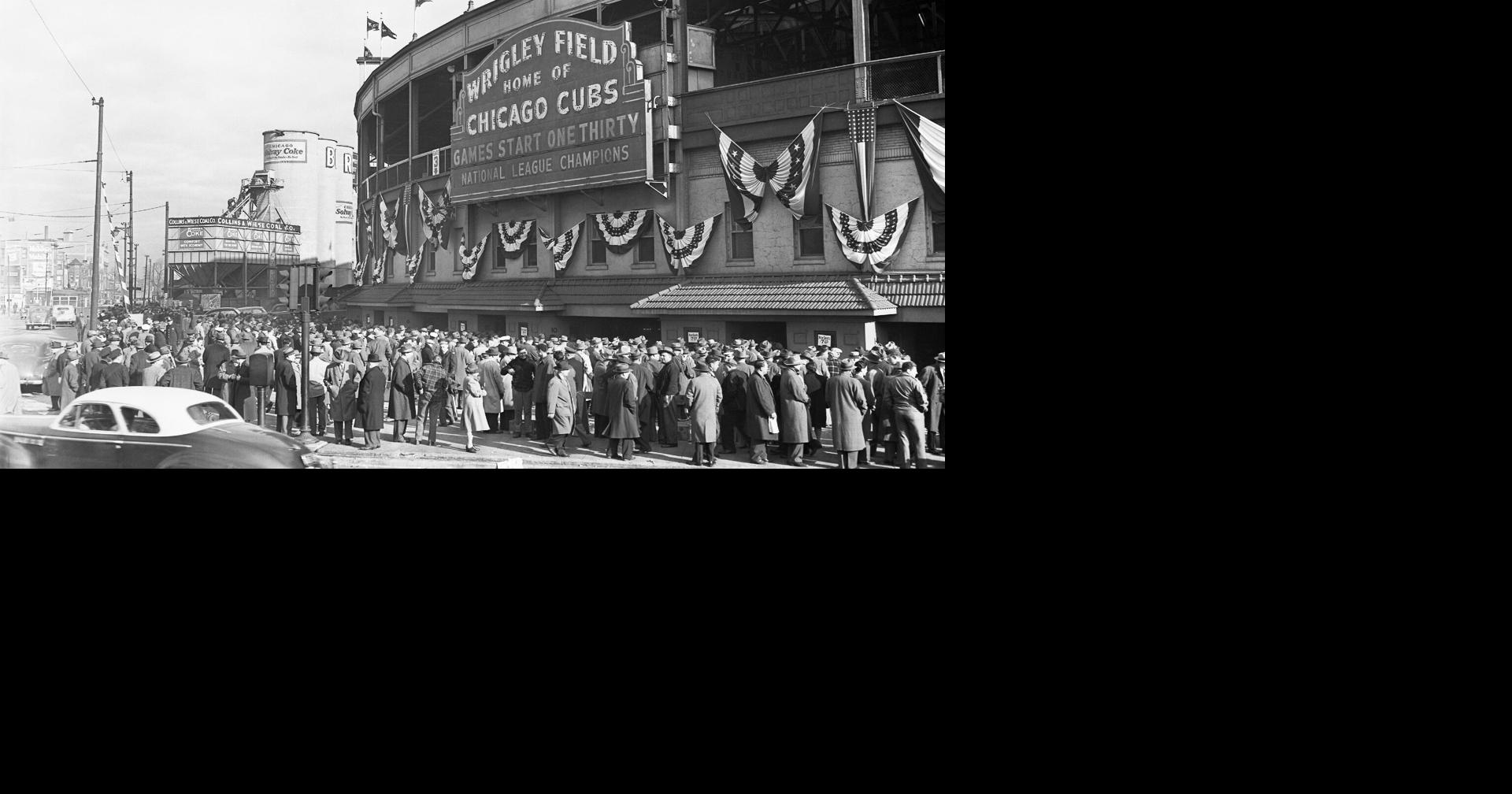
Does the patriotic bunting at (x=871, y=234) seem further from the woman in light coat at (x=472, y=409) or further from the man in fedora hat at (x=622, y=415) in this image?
the woman in light coat at (x=472, y=409)

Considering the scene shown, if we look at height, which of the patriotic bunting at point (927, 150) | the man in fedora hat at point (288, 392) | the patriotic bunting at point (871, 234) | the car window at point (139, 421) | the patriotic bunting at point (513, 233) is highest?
the patriotic bunting at point (927, 150)

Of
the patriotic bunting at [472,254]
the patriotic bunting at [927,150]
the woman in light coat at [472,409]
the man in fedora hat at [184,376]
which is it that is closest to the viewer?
the man in fedora hat at [184,376]

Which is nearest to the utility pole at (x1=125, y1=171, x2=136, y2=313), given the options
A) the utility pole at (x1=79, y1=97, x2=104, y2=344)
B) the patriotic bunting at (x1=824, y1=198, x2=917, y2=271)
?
the utility pole at (x1=79, y1=97, x2=104, y2=344)

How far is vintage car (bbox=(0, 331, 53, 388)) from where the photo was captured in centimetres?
767

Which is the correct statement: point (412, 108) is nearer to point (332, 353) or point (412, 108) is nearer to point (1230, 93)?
point (332, 353)

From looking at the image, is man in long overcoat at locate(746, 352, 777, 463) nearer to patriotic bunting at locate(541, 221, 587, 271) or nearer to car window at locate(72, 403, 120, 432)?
patriotic bunting at locate(541, 221, 587, 271)

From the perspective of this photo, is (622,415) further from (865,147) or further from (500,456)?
(865,147)

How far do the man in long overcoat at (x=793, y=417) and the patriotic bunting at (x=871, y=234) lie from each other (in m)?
1.54

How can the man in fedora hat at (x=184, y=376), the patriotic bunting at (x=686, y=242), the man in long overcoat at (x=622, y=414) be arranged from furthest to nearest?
the patriotic bunting at (x=686, y=242)
the man in long overcoat at (x=622, y=414)
the man in fedora hat at (x=184, y=376)

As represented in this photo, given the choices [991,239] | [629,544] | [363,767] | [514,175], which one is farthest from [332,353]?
[991,239]

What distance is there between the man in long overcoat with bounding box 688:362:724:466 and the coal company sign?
2462 mm

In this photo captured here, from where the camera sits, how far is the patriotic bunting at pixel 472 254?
10.5 m

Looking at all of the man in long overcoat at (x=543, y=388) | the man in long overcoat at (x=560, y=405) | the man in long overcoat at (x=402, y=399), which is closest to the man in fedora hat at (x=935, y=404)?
the man in long overcoat at (x=560, y=405)

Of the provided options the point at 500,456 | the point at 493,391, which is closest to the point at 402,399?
the point at 493,391
